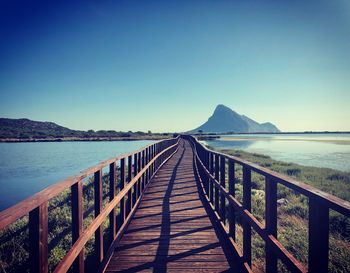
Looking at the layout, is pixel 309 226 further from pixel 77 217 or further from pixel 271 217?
pixel 77 217

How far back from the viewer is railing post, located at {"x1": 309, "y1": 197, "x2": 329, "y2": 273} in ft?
5.96

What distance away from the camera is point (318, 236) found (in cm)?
186

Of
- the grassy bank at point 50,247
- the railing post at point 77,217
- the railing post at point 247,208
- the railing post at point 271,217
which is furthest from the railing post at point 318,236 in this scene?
the grassy bank at point 50,247

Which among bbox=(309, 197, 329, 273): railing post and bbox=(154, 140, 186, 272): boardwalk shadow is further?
bbox=(154, 140, 186, 272): boardwalk shadow

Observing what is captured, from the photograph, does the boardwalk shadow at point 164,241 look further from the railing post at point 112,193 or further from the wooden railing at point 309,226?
the wooden railing at point 309,226

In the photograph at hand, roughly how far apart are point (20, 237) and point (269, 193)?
680 centimetres

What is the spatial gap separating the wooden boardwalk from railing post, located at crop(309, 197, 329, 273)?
6.37 feet

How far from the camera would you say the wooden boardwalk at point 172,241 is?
3.70 m

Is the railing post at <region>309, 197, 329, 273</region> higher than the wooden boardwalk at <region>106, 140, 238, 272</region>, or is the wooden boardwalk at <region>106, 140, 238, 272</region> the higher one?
the railing post at <region>309, 197, 329, 273</region>

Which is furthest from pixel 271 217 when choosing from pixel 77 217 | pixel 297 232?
pixel 297 232

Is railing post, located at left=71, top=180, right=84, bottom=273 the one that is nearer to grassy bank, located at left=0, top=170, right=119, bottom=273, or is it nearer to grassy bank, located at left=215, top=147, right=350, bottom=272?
grassy bank, located at left=0, top=170, right=119, bottom=273

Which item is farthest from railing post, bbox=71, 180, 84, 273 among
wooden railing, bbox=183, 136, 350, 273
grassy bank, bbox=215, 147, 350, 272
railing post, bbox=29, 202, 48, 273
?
grassy bank, bbox=215, 147, 350, 272

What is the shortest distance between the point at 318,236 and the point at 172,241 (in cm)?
308

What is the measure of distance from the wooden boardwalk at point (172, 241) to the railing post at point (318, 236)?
194cm
